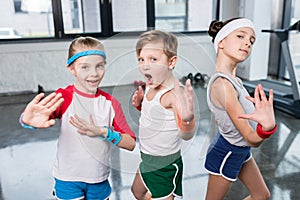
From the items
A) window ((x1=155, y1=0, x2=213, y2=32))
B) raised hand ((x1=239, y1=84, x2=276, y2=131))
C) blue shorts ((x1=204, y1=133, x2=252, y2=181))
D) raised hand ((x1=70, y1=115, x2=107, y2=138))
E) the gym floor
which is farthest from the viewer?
window ((x1=155, y1=0, x2=213, y2=32))

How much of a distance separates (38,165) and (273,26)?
465cm

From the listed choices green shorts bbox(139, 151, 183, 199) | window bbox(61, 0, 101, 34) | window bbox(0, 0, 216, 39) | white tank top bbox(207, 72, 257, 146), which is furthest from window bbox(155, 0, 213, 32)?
green shorts bbox(139, 151, 183, 199)

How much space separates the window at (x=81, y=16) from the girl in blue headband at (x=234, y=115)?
370 centimetres

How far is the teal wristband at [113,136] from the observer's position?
1.01 m

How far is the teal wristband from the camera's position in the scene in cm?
101

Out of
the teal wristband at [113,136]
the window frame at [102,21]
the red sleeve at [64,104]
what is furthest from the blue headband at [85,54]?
the window frame at [102,21]

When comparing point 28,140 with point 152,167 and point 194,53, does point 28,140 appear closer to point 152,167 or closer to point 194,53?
point 152,167

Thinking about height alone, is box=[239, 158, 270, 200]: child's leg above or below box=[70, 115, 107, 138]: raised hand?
below

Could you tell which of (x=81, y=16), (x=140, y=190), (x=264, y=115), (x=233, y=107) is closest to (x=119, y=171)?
(x=140, y=190)

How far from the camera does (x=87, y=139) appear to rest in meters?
1.02

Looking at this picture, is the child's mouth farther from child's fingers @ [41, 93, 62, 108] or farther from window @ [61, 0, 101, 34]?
window @ [61, 0, 101, 34]

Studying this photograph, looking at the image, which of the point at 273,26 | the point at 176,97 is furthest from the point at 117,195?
the point at 273,26

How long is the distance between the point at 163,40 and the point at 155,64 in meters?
0.09

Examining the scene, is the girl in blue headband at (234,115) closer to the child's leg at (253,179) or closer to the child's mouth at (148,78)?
the child's leg at (253,179)
